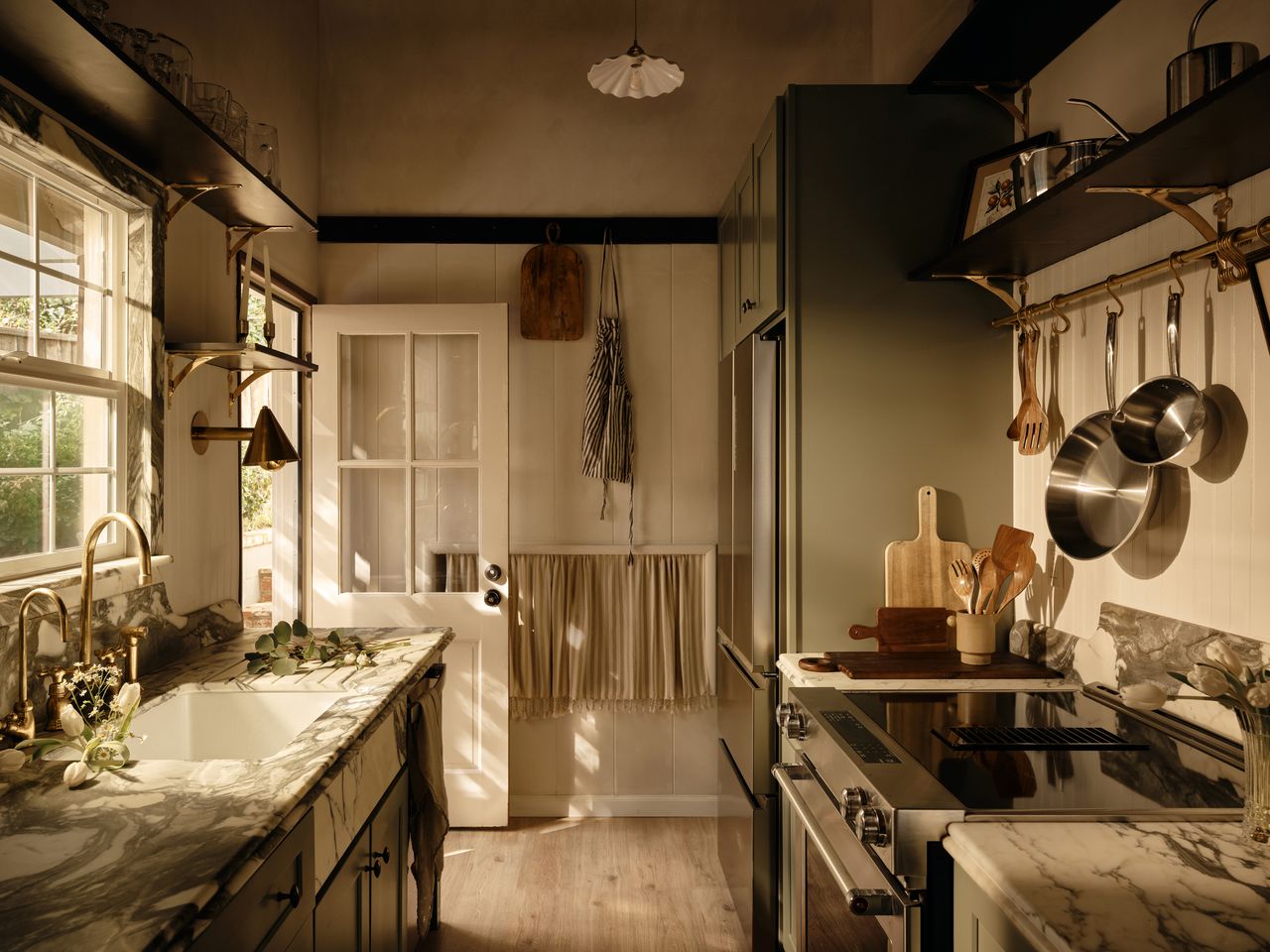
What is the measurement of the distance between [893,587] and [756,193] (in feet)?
4.04

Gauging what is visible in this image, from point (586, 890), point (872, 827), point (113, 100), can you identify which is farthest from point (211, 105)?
point (586, 890)

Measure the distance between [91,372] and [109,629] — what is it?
0.53 meters

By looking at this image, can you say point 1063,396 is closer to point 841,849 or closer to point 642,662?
point 841,849

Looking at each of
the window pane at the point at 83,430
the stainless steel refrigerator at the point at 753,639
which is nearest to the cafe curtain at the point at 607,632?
the stainless steel refrigerator at the point at 753,639

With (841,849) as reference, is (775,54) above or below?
above

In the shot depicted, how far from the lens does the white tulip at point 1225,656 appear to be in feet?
3.53

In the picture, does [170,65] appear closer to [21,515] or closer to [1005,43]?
[21,515]

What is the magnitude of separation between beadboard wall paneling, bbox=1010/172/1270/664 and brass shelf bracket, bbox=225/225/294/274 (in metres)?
2.06

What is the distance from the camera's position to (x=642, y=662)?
138 inches

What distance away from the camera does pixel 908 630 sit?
7.28ft

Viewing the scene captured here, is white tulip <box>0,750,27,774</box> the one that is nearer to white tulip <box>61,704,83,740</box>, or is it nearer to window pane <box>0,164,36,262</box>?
white tulip <box>61,704,83,740</box>

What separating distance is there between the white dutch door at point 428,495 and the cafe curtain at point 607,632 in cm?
16

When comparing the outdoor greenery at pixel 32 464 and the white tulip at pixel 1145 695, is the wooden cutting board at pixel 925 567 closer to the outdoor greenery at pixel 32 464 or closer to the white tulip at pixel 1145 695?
the white tulip at pixel 1145 695

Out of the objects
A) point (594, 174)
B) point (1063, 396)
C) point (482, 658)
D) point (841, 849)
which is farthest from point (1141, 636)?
point (594, 174)
